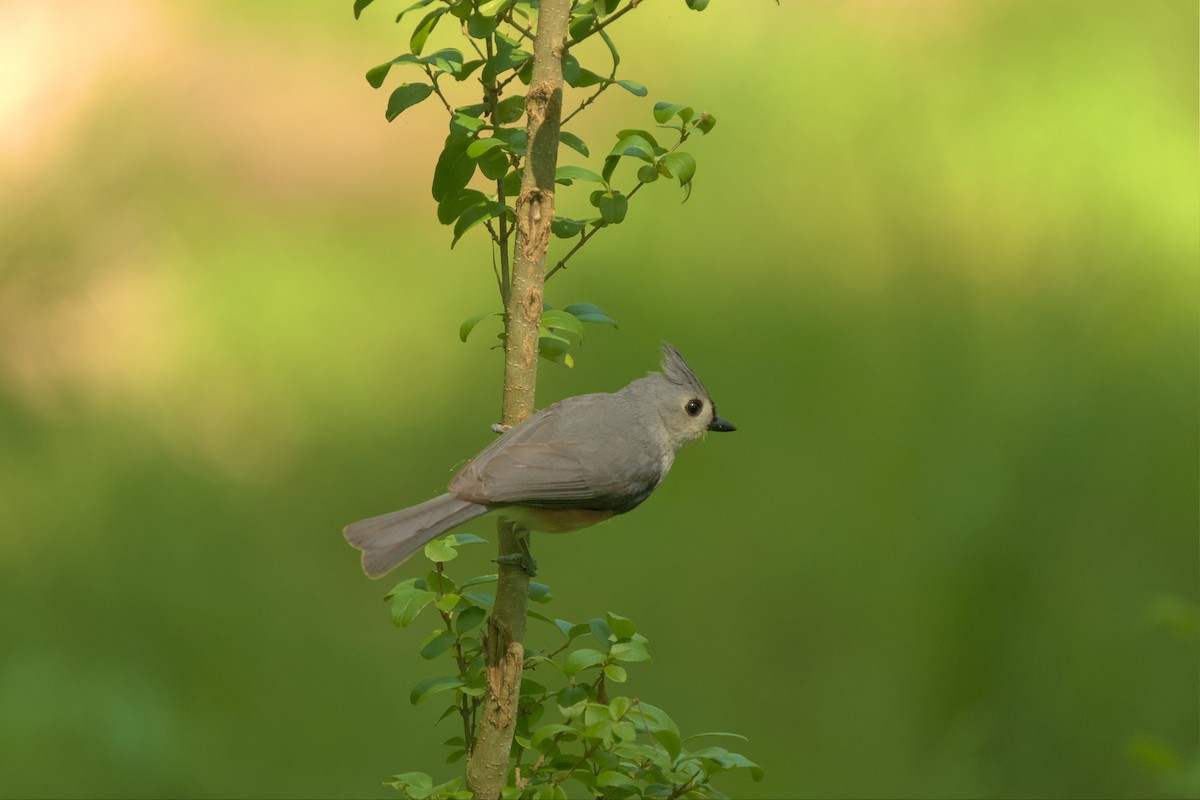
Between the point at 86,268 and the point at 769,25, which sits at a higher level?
the point at 769,25

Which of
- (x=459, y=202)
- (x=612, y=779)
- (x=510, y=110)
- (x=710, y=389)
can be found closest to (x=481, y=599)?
(x=612, y=779)

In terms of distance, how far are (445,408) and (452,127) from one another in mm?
1789

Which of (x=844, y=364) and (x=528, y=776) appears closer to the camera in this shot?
(x=528, y=776)

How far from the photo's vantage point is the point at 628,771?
1490 millimetres

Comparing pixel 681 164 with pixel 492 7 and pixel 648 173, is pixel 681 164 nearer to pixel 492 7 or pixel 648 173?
pixel 648 173

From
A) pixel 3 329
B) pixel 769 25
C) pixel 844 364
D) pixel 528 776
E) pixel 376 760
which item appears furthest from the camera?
pixel 769 25

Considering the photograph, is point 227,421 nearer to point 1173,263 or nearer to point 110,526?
point 110,526

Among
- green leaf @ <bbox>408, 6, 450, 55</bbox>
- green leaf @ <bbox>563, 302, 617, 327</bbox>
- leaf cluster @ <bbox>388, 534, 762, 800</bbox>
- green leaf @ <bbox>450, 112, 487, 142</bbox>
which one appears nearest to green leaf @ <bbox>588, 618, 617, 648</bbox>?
leaf cluster @ <bbox>388, 534, 762, 800</bbox>

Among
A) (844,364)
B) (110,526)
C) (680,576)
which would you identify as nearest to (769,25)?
(844,364)

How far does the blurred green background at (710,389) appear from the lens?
108 inches

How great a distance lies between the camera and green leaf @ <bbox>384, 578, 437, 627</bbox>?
1.39 m

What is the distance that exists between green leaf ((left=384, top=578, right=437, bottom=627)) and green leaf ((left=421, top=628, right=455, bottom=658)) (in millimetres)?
81

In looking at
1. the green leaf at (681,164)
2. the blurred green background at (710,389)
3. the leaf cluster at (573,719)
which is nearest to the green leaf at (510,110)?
the green leaf at (681,164)

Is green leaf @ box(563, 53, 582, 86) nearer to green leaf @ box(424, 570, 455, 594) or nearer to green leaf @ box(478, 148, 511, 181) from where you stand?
green leaf @ box(478, 148, 511, 181)
